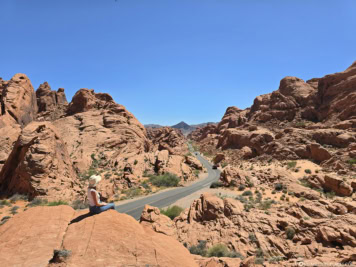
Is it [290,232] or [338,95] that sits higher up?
[338,95]

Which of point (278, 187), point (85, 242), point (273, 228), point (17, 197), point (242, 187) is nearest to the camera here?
point (85, 242)

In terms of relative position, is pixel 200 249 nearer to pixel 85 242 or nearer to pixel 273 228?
pixel 273 228

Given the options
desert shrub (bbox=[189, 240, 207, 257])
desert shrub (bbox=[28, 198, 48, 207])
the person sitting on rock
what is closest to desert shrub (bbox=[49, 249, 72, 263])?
the person sitting on rock

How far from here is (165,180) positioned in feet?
Result: 117

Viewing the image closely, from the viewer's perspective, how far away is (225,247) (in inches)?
404

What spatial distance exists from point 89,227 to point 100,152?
38.9m

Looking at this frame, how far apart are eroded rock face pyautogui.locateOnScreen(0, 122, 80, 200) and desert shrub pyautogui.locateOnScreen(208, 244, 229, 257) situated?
1599 centimetres

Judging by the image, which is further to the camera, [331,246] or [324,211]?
[324,211]

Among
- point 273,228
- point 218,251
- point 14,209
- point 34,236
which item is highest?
point 34,236

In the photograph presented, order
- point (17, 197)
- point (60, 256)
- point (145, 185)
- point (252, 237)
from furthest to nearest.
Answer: point (145, 185) → point (17, 197) → point (252, 237) → point (60, 256)

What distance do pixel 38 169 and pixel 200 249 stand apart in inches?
695

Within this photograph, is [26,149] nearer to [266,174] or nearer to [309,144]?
[266,174]

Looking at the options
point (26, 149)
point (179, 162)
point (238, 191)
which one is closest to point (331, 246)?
point (238, 191)

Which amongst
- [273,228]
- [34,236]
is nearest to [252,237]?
[273,228]
